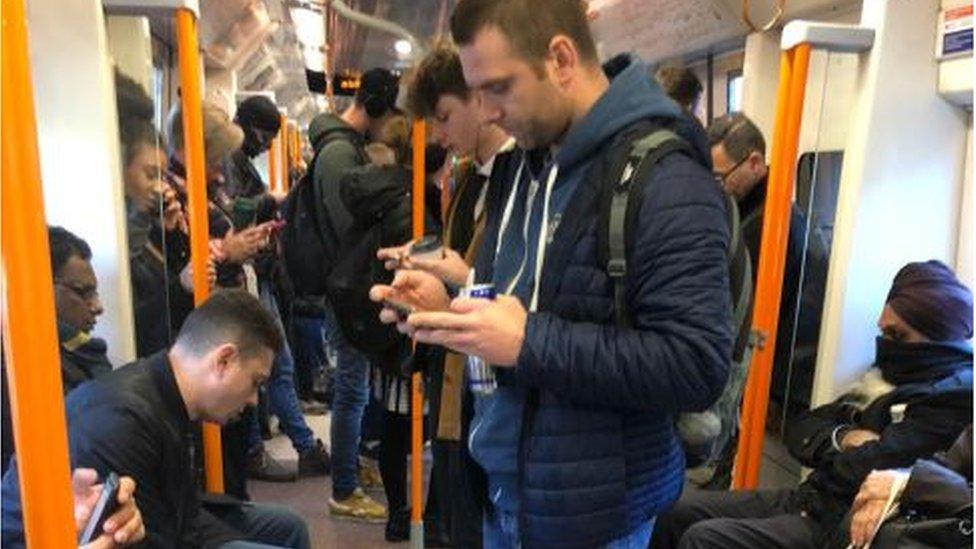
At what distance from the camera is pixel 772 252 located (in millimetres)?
2736

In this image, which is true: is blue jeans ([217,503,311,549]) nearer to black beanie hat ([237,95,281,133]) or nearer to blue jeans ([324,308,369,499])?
blue jeans ([324,308,369,499])

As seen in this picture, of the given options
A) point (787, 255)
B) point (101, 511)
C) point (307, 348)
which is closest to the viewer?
point (101, 511)

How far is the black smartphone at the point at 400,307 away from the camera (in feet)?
4.95

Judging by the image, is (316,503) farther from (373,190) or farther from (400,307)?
(400,307)

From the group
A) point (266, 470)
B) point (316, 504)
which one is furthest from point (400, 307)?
point (266, 470)

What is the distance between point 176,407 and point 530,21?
1268 millimetres

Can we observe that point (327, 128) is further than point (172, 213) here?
Yes

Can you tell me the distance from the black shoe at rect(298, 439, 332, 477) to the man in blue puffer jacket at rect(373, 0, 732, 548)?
3.09 meters

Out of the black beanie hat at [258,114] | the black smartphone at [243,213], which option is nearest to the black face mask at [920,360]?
the black smartphone at [243,213]

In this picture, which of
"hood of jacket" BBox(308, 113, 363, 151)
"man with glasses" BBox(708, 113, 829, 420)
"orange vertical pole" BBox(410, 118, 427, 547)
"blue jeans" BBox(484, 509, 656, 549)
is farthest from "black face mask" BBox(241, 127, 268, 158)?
"blue jeans" BBox(484, 509, 656, 549)

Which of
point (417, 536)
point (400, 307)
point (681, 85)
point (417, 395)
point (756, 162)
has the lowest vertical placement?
point (417, 536)

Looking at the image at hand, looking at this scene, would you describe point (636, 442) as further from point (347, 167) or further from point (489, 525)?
point (347, 167)

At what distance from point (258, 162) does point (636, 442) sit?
838 centimetres

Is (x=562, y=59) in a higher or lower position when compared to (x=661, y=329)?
higher
